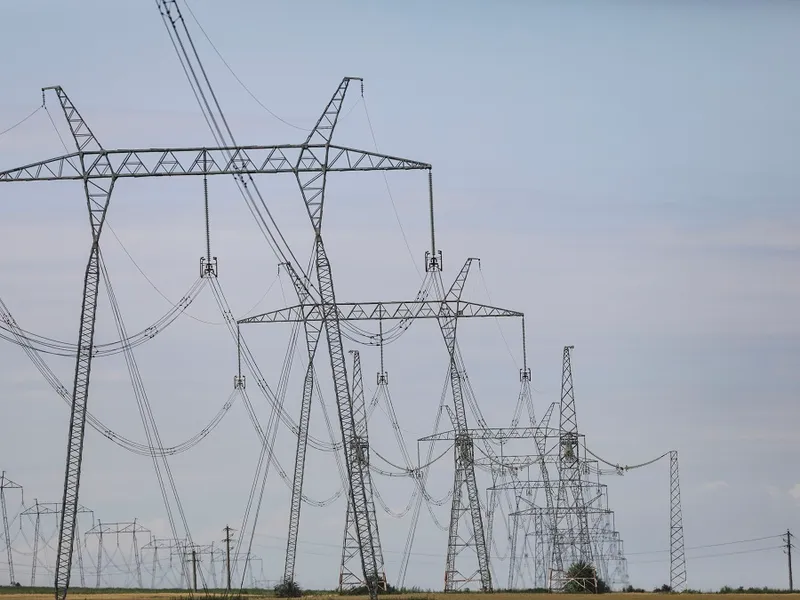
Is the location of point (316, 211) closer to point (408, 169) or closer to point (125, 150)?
point (408, 169)

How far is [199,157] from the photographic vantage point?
6950cm

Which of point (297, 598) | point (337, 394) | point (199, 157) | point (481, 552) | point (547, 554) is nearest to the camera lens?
point (199, 157)

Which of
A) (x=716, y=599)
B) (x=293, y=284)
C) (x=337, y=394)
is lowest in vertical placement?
(x=716, y=599)

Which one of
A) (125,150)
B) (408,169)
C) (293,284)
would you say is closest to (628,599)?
(293,284)

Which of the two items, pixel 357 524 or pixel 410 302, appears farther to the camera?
pixel 410 302

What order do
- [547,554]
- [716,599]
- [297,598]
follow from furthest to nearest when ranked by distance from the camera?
[547,554] → [297,598] → [716,599]

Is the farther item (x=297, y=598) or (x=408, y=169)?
(x=297, y=598)

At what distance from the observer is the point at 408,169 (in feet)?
233

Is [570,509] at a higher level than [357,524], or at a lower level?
higher

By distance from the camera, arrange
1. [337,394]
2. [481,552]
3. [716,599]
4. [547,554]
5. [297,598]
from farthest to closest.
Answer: [547,554] → [481,552] → [297,598] → [716,599] → [337,394]

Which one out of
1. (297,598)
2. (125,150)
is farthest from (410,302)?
(125,150)

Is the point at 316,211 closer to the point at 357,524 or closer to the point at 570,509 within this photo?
the point at 357,524

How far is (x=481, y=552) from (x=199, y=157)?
57269 mm

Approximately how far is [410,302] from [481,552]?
30802mm
